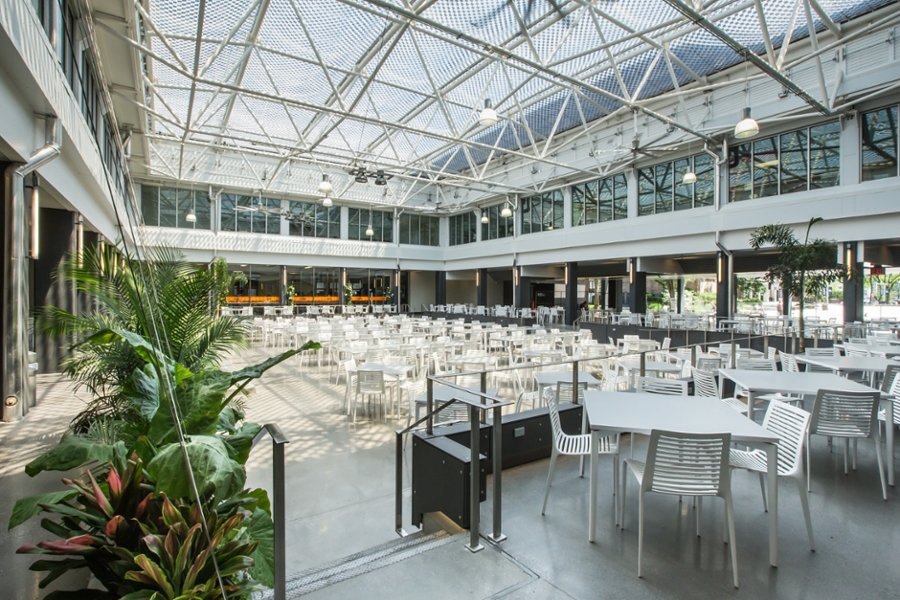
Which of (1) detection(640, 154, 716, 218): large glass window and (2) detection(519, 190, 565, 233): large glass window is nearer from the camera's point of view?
(1) detection(640, 154, 716, 218): large glass window

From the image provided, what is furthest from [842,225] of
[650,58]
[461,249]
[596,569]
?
[461,249]

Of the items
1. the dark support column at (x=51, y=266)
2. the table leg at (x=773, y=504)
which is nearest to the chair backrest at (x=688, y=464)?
the table leg at (x=773, y=504)

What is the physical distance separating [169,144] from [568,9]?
17795 mm

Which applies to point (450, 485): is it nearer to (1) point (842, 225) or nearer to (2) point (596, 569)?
(2) point (596, 569)

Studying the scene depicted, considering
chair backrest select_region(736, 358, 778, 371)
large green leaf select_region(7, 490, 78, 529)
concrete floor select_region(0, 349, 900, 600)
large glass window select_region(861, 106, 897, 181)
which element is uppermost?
large glass window select_region(861, 106, 897, 181)

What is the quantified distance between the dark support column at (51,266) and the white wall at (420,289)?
20.9 m

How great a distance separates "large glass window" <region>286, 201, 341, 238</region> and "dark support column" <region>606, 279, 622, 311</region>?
14949 millimetres

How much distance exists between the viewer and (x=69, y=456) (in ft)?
8.05

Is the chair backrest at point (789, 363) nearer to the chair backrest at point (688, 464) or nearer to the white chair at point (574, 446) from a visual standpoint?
the white chair at point (574, 446)

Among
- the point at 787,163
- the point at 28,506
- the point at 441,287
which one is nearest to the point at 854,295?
the point at 787,163

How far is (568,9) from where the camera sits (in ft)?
30.2

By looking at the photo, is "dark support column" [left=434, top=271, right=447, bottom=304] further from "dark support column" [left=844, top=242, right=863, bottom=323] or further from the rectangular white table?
the rectangular white table

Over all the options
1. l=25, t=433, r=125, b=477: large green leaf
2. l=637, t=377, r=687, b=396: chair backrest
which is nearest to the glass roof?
l=637, t=377, r=687, b=396: chair backrest

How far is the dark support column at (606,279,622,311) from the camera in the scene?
25462 millimetres
